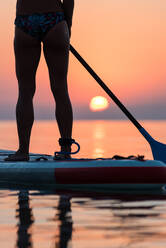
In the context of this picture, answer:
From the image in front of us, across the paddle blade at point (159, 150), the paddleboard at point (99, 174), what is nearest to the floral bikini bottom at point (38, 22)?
the paddleboard at point (99, 174)

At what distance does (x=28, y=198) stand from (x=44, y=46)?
247cm

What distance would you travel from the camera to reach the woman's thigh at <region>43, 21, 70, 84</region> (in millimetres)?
7734

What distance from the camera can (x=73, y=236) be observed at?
164 inches

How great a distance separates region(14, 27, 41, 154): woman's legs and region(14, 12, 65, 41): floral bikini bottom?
0.08 meters

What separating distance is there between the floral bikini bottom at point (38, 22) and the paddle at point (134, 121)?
1050 millimetres

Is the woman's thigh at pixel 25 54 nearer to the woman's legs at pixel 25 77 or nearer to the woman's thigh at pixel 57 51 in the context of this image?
the woman's legs at pixel 25 77

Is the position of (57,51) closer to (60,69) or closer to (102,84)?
(60,69)

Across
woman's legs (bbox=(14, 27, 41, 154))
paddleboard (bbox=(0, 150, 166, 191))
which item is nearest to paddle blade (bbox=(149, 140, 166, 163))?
paddleboard (bbox=(0, 150, 166, 191))

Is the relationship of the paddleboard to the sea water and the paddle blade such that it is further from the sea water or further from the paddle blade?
the paddle blade

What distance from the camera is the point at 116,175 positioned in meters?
6.89

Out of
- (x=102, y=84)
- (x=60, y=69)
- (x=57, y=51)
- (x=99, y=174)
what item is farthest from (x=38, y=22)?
(x=99, y=174)

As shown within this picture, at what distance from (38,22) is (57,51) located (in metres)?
0.43

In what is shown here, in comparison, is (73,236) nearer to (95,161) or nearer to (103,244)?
(103,244)

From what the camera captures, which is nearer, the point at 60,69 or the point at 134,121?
the point at 60,69
